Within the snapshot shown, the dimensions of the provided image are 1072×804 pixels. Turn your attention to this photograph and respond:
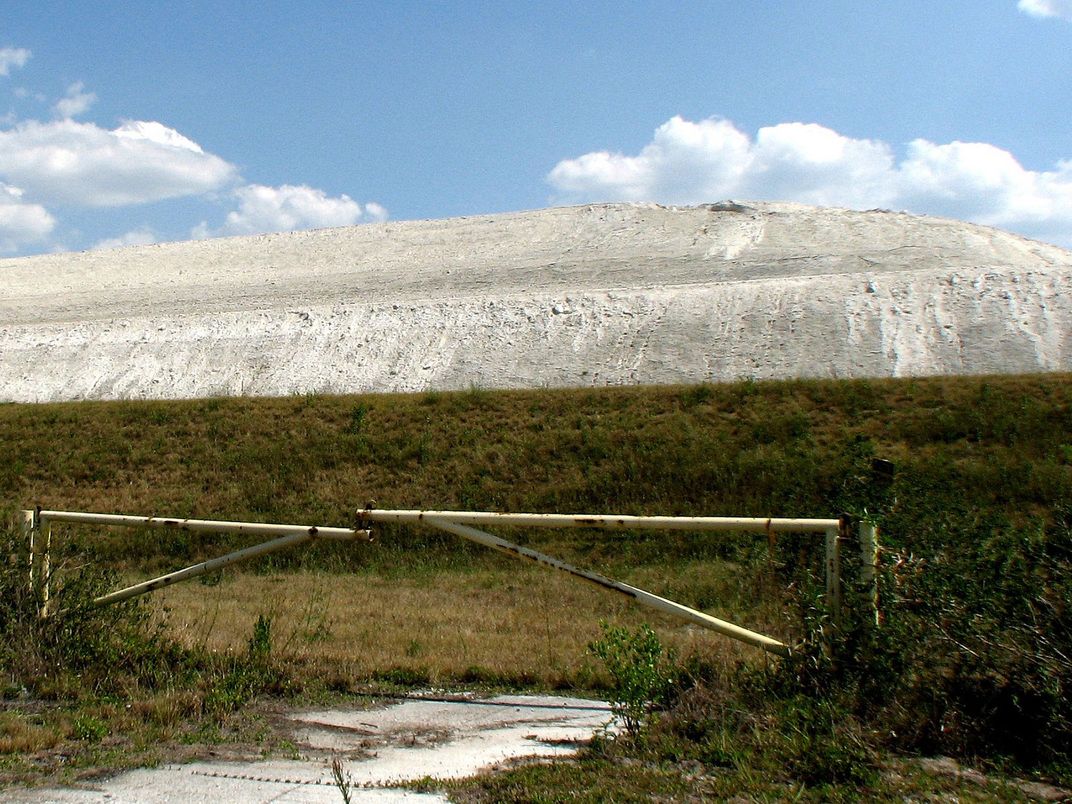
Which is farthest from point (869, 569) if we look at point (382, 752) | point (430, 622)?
point (430, 622)

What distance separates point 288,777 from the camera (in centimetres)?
476

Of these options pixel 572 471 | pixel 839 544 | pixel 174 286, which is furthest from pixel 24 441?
pixel 174 286

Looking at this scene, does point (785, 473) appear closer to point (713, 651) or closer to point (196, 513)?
point (713, 651)

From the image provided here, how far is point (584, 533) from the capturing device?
1426cm

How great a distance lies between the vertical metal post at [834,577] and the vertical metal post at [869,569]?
0.13 meters

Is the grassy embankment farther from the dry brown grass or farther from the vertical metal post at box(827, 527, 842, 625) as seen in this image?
the vertical metal post at box(827, 527, 842, 625)

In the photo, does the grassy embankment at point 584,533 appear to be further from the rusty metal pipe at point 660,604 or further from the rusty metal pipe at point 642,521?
the rusty metal pipe at point 642,521

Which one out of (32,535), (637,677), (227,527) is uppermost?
(227,527)

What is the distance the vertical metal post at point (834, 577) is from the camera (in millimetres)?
5484

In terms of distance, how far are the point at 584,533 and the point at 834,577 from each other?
8870mm

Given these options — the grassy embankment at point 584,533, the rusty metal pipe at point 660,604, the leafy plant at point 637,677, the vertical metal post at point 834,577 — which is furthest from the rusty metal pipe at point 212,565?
the vertical metal post at point 834,577

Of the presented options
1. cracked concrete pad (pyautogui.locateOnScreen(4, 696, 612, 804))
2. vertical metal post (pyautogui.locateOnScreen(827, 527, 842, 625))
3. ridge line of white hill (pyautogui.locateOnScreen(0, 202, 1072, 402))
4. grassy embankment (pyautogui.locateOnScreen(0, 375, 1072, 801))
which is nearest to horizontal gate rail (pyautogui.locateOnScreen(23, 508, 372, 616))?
grassy embankment (pyautogui.locateOnScreen(0, 375, 1072, 801))

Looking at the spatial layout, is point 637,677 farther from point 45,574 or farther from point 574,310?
point 574,310

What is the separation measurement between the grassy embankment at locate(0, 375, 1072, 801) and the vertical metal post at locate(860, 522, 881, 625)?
11cm
